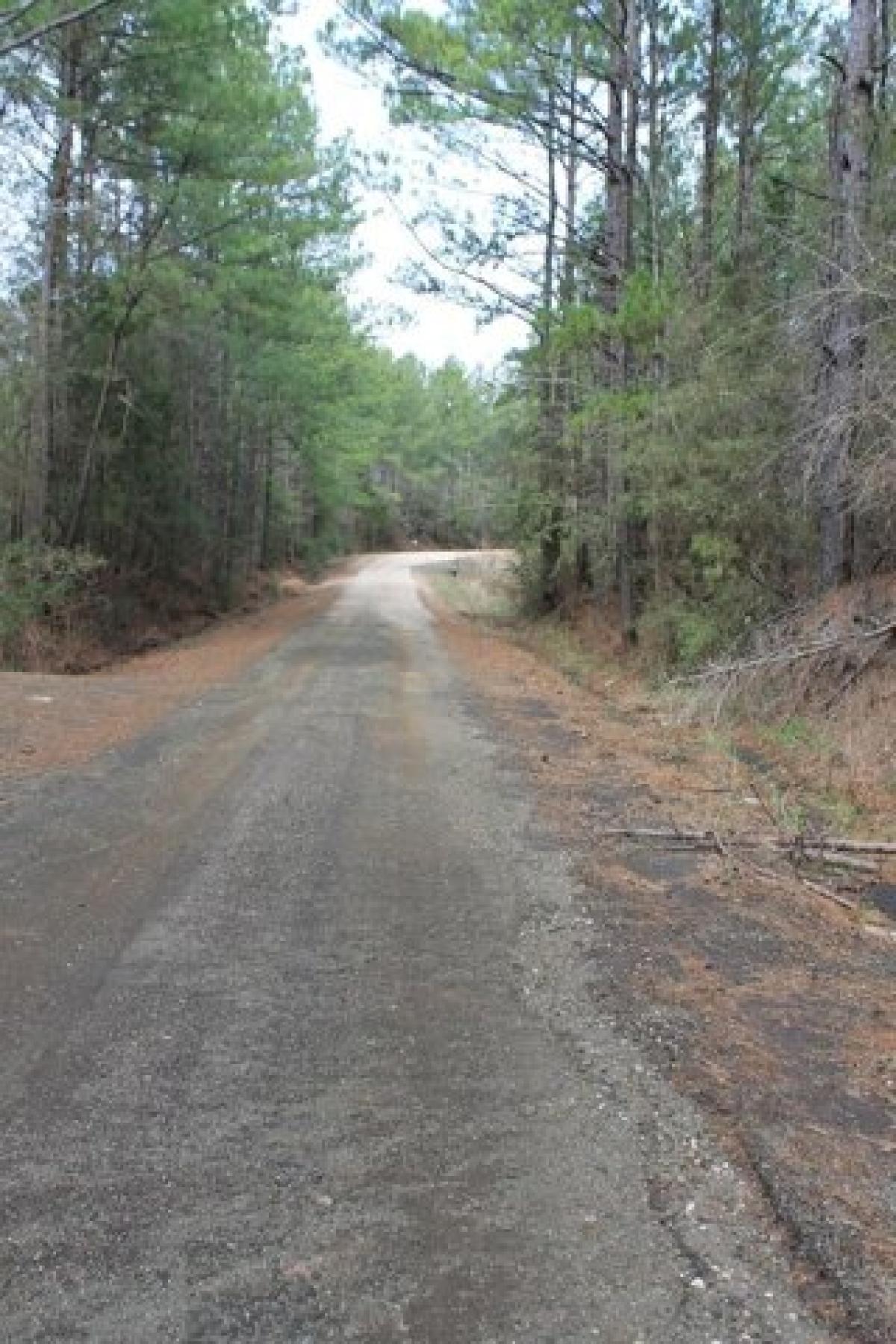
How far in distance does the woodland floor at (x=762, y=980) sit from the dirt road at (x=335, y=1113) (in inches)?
6.5

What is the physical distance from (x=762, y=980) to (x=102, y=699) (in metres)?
9.26

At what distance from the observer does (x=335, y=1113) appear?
354 centimetres

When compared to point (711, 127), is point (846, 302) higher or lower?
lower

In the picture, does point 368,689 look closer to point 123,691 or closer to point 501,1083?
point 123,691

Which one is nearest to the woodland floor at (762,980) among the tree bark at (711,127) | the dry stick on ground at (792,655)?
→ the dry stick on ground at (792,655)

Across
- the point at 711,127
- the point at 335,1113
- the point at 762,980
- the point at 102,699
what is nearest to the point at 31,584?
the point at 102,699

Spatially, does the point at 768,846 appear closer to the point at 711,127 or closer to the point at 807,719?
the point at 807,719

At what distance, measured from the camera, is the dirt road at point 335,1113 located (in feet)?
8.75

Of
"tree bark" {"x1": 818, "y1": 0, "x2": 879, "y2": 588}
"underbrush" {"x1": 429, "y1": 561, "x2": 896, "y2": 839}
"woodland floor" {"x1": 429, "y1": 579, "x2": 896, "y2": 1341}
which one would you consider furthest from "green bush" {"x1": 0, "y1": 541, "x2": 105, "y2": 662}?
"tree bark" {"x1": 818, "y1": 0, "x2": 879, "y2": 588}

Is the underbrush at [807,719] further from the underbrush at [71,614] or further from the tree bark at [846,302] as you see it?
the underbrush at [71,614]

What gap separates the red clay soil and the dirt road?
8.53 feet

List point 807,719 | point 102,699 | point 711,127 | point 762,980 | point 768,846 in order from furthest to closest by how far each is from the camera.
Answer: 1. point 711,127
2. point 102,699
3. point 807,719
4. point 768,846
5. point 762,980

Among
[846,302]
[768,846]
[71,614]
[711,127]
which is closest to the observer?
[768,846]

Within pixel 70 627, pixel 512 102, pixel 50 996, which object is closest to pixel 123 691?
pixel 70 627
